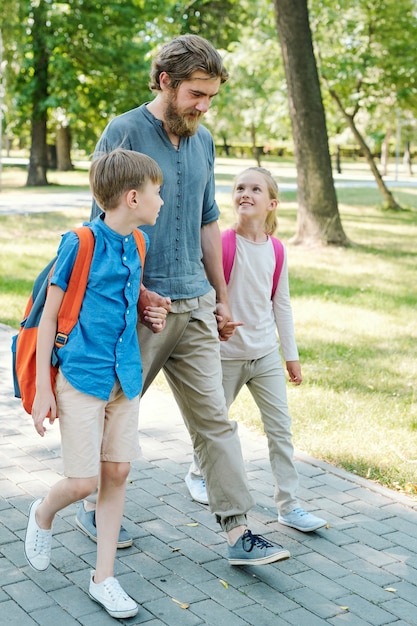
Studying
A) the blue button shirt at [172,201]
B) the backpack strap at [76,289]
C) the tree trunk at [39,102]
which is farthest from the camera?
the tree trunk at [39,102]

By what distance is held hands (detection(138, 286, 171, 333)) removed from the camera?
3.69 metres

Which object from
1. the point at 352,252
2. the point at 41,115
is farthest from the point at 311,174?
the point at 41,115

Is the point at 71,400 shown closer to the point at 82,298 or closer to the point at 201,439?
the point at 82,298

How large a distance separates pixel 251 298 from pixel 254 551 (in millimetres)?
1203

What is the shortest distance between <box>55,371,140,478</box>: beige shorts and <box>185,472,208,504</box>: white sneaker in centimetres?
125

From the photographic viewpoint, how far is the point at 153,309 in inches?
145

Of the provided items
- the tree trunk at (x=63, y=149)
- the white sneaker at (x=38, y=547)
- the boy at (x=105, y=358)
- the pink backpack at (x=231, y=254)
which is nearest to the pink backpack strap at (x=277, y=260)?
the pink backpack at (x=231, y=254)

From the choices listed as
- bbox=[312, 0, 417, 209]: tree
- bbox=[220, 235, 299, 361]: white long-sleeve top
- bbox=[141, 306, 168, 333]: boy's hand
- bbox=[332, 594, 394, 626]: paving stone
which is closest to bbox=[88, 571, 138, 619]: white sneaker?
bbox=[332, 594, 394, 626]: paving stone

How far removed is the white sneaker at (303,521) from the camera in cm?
437

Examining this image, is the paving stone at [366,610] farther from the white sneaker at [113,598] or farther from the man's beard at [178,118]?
the man's beard at [178,118]

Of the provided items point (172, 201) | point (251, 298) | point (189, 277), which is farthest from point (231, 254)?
point (172, 201)

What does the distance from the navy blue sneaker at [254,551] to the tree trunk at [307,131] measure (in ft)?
38.1

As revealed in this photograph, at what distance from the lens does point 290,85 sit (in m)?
14.6

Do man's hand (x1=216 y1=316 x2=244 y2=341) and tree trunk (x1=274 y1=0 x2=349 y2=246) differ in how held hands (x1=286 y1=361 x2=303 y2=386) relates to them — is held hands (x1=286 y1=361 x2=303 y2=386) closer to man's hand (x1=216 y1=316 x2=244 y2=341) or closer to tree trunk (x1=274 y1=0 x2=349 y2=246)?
man's hand (x1=216 y1=316 x2=244 y2=341)
